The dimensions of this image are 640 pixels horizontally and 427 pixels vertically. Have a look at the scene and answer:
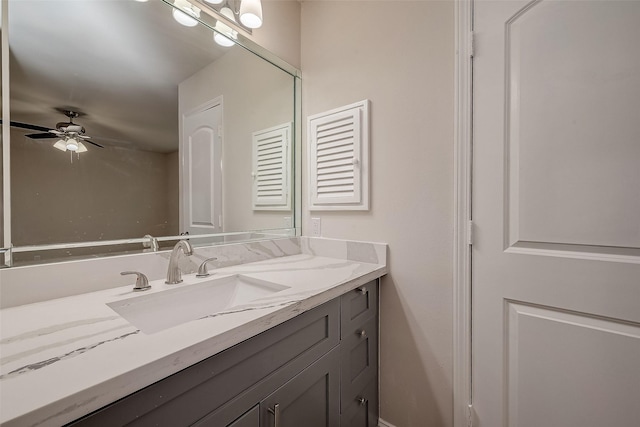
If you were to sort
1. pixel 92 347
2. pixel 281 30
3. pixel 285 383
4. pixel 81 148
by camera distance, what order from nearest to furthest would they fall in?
pixel 92 347
pixel 285 383
pixel 81 148
pixel 281 30

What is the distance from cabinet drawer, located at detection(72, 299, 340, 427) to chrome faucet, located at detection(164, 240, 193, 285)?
47cm

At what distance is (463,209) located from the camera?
1.11 meters

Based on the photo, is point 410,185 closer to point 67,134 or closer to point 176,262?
point 176,262

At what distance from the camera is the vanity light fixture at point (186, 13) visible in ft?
3.77

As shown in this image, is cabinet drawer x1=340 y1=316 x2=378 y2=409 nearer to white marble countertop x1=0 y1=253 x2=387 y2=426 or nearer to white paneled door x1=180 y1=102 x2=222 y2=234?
white marble countertop x1=0 y1=253 x2=387 y2=426

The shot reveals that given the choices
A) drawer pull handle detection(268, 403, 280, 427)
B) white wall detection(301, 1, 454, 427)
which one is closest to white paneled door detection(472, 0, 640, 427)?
white wall detection(301, 1, 454, 427)

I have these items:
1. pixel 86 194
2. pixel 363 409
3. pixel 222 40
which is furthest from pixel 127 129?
pixel 363 409

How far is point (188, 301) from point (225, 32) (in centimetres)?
124

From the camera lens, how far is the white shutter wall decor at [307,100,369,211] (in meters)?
1.40

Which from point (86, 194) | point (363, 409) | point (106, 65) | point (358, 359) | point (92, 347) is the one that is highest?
point (106, 65)

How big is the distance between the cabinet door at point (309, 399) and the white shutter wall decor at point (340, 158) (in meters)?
0.75

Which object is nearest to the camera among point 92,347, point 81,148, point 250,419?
point 92,347

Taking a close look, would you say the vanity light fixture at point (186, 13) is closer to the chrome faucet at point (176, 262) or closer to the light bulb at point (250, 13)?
the light bulb at point (250, 13)

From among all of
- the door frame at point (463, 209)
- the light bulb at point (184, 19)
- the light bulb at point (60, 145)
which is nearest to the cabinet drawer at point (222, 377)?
the door frame at point (463, 209)
